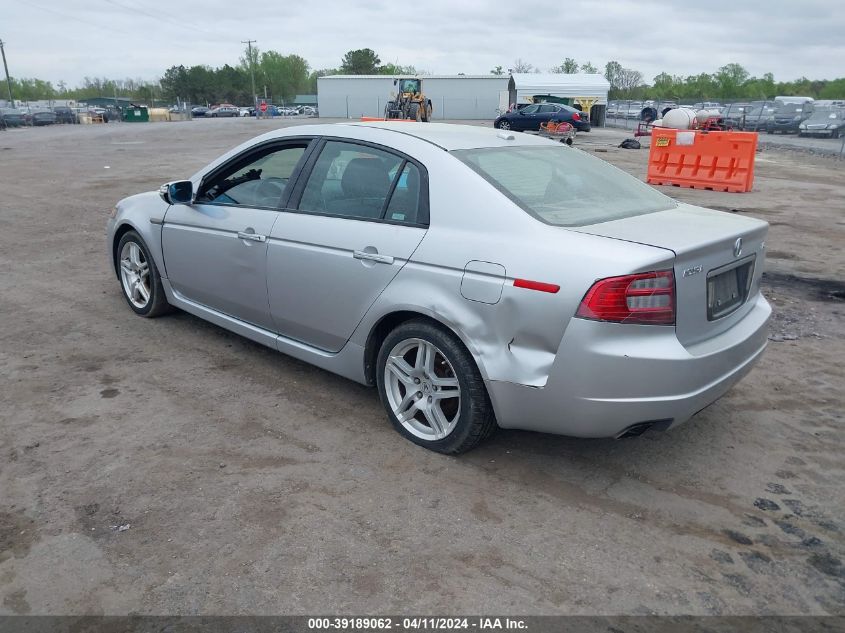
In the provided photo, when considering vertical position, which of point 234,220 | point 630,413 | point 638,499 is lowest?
point 638,499

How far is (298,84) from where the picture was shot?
134250 millimetres

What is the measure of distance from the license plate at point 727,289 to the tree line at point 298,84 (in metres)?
83.1

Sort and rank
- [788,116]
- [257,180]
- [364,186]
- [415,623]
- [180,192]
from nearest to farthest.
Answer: [415,623] → [364,186] → [257,180] → [180,192] → [788,116]

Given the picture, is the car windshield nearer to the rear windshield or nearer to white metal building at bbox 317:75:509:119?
white metal building at bbox 317:75:509:119

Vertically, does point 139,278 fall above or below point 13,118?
below

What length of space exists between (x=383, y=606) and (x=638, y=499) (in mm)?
1373

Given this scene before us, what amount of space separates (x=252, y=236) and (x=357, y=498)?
1.90 meters

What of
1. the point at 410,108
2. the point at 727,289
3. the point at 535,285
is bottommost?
the point at 727,289

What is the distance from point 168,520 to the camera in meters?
2.99

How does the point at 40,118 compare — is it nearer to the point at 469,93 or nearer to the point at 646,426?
the point at 469,93

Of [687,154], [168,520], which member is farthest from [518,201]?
[687,154]

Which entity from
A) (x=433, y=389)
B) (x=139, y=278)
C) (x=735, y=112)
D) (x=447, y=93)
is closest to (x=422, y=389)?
(x=433, y=389)

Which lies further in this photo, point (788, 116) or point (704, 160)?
Result: point (788, 116)

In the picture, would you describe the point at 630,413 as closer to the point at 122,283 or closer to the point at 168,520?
the point at 168,520
